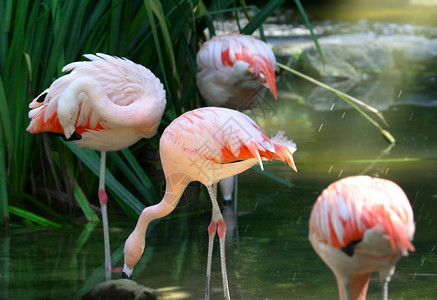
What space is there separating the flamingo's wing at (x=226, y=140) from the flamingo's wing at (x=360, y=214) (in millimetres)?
761

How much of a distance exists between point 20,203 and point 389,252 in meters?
2.82

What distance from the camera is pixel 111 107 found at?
392 centimetres

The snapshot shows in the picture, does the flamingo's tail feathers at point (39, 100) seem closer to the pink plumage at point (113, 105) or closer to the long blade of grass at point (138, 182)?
the pink plumage at point (113, 105)

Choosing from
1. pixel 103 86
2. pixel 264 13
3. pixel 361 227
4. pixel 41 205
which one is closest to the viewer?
pixel 361 227

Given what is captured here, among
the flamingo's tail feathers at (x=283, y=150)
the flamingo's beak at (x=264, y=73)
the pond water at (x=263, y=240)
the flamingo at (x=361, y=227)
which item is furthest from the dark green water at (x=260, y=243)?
the flamingo at (x=361, y=227)

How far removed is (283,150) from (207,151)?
33 centimetres

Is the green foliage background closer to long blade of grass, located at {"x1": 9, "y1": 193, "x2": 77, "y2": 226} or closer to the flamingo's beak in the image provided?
long blade of grass, located at {"x1": 9, "y1": 193, "x2": 77, "y2": 226}

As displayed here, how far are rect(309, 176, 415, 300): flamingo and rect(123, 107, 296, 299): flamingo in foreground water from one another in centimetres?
78

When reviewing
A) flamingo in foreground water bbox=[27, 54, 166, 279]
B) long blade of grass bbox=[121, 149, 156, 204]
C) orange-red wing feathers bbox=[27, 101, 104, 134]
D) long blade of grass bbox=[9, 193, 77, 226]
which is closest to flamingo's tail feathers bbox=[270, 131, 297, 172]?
flamingo in foreground water bbox=[27, 54, 166, 279]

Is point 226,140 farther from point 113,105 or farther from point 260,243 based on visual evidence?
point 260,243

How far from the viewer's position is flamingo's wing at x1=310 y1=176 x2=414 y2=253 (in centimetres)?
254

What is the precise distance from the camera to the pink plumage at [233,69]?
492 centimetres

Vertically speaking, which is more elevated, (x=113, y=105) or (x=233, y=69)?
(x=113, y=105)

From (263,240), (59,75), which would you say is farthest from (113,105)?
(263,240)
